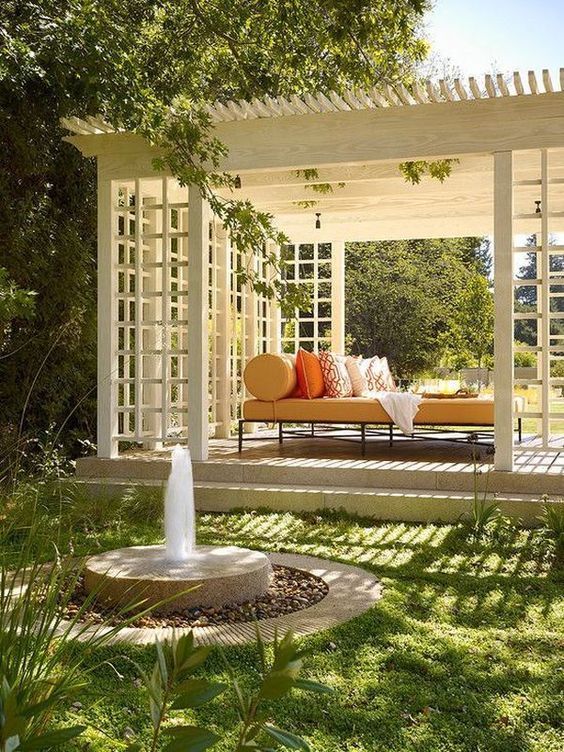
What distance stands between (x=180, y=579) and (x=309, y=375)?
5064 mm

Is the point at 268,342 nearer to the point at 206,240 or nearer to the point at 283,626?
the point at 206,240

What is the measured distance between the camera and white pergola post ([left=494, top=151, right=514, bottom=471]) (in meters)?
7.32

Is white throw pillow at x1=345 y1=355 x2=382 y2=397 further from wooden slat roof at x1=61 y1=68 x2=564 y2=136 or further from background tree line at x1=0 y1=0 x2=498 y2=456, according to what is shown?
wooden slat roof at x1=61 y1=68 x2=564 y2=136

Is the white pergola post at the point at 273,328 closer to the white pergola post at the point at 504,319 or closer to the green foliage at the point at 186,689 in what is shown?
the white pergola post at the point at 504,319

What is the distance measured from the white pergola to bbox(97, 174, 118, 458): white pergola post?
1 centimetres

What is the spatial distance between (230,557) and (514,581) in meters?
1.67

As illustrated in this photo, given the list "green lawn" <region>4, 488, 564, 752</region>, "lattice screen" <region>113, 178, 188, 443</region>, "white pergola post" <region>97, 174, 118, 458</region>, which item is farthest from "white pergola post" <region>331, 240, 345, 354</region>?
"green lawn" <region>4, 488, 564, 752</region>

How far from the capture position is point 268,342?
40.0 ft

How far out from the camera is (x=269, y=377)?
29.6 ft

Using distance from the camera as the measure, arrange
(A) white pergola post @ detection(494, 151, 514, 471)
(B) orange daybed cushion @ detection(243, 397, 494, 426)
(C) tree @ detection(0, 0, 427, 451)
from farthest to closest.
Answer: (B) orange daybed cushion @ detection(243, 397, 494, 426) < (C) tree @ detection(0, 0, 427, 451) < (A) white pergola post @ detection(494, 151, 514, 471)

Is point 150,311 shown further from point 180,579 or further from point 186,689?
point 186,689

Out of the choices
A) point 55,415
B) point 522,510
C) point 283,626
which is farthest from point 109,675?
point 55,415

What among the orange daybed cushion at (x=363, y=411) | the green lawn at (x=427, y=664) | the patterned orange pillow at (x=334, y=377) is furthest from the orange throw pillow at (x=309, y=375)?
the green lawn at (x=427, y=664)

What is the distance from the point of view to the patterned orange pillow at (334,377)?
934cm
